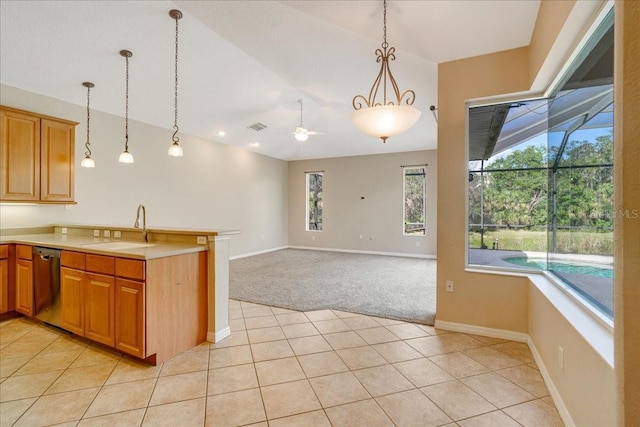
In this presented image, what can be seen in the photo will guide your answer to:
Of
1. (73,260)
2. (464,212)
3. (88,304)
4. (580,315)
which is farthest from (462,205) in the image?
(73,260)

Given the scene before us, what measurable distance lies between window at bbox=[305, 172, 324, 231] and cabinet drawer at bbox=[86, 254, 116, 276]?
655cm

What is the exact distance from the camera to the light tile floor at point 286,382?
1771 mm

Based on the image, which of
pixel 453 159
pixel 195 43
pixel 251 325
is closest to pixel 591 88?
pixel 453 159

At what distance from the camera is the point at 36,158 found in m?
3.57

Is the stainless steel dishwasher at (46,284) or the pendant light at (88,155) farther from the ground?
the pendant light at (88,155)

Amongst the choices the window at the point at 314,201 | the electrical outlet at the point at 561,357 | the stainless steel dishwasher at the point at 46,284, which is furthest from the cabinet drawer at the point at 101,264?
the window at the point at 314,201

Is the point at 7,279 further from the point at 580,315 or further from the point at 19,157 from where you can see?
the point at 580,315

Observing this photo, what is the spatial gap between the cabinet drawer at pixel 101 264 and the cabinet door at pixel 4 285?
165 cm

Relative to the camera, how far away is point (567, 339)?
1.73m

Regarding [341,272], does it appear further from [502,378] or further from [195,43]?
[195,43]

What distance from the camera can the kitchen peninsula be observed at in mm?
2318

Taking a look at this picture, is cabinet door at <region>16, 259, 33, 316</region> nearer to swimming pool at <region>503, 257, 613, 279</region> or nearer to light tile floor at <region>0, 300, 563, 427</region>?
light tile floor at <region>0, 300, 563, 427</region>

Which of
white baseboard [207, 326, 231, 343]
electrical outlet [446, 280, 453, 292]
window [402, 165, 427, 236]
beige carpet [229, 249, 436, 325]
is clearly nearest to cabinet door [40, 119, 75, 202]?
beige carpet [229, 249, 436, 325]

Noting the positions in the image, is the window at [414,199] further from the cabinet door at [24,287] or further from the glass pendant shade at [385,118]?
the cabinet door at [24,287]
